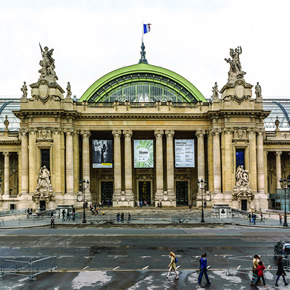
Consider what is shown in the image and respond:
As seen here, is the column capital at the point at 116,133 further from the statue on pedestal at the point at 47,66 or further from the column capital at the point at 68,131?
the statue on pedestal at the point at 47,66

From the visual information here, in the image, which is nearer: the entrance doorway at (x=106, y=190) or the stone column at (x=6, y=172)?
the stone column at (x=6, y=172)

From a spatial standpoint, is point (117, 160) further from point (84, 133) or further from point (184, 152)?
point (184, 152)

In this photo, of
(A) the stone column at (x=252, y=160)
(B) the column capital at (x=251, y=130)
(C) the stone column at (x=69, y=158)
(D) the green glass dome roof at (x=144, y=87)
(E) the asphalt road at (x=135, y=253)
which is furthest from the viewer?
(D) the green glass dome roof at (x=144, y=87)

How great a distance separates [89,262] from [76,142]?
140 feet

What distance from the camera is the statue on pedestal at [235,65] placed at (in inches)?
2494

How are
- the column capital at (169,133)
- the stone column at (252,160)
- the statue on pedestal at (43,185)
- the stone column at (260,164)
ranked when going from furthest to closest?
the column capital at (169,133) → the stone column at (260,164) → the stone column at (252,160) → the statue on pedestal at (43,185)


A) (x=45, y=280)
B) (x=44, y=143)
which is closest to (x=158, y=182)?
(x=44, y=143)

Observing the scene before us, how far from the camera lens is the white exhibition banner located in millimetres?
63438

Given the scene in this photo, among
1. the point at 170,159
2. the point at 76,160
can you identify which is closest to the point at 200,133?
the point at 170,159

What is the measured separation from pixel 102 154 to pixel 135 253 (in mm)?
38401

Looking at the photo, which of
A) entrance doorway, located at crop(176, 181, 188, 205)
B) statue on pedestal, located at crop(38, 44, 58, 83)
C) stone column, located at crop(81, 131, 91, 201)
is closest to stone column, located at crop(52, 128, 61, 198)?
stone column, located at crop(81, 131, 91, 201)

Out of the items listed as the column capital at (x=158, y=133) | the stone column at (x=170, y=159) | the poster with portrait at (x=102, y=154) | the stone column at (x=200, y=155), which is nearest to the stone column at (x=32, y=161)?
the poster with portrait at (x=102, y=154)

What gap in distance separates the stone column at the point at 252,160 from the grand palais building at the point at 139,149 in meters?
0.16

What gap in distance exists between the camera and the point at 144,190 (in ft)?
228
